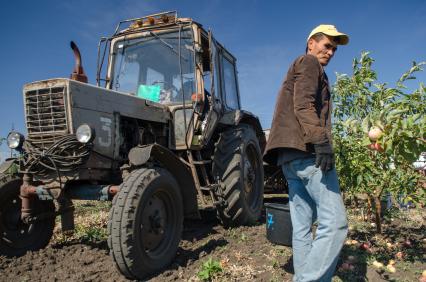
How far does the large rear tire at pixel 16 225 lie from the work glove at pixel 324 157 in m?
2.99

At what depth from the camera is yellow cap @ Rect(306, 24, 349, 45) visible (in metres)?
2.80

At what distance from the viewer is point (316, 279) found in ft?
8.11

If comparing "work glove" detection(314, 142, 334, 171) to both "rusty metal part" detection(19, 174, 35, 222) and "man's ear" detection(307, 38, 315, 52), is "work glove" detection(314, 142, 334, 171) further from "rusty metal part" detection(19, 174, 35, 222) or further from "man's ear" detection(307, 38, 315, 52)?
"rusty metal part" detection(19, 174, 35, 222)

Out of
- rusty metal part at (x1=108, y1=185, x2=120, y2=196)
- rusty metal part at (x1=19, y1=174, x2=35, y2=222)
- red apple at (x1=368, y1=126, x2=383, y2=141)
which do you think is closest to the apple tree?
red apple at (x1=368, y1=126, x2=383, y2=141)

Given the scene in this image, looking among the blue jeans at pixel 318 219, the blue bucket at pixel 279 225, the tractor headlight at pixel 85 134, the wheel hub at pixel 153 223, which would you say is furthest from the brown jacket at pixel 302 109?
the tractor headlight at pixel 85 134

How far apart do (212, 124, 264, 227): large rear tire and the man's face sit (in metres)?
2.32

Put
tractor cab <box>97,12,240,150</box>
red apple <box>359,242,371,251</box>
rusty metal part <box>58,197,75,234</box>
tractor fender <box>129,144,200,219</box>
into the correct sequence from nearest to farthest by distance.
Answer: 1. tractor fender <box>129,144,200,219</box>
2. red apple <box>359,242,371,251</box>
3. rusty metal part <box>58,197,75,234</box>
4. tractor cab <box>97,12,240,150</box>

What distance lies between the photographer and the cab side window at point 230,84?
5.90 metres

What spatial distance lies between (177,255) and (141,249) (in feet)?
2.52

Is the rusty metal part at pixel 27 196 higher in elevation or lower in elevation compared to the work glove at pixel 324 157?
lower

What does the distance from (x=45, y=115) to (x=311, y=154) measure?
2668mm

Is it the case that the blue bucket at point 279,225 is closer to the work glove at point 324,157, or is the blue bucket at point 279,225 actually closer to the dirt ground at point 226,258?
the dirt ground at point 226,258

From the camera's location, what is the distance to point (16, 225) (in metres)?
4.13

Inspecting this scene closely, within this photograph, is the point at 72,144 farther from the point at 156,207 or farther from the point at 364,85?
the point at 364,85
